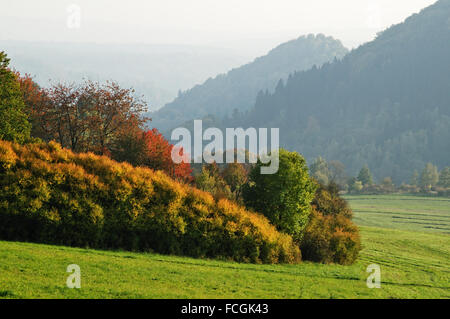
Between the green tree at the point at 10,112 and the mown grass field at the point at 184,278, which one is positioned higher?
the green tree at the point at 10,112

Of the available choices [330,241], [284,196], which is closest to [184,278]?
[284,196]

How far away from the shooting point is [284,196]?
25.3 meters

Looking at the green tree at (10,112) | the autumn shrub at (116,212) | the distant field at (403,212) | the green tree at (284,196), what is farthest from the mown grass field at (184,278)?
the distant field at (403,212)

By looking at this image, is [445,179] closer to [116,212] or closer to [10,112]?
[116,212]

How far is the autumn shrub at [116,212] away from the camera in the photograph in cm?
1902

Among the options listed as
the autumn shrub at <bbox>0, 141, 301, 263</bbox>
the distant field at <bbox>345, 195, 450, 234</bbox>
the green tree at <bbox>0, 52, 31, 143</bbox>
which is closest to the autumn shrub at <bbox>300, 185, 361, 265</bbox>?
the autumn shrub at <bbox>0, 141, 301, 263</bbox>

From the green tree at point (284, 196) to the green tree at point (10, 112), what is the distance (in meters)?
13.7

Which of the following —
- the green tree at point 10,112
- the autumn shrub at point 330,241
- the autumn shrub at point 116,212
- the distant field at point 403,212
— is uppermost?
the green tree at point 10,112

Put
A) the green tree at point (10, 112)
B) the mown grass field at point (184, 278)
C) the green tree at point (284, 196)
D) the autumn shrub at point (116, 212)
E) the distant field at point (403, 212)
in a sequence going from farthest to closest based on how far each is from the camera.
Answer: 1. the distant field at point (403, 212)
2. the green tree at point (284, 196)
3. the green tree at point (10, 112)
4. the autumn shrub at point (116, 212)
5. the mown grass field at point (184, 278)

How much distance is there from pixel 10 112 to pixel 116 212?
1026 cm

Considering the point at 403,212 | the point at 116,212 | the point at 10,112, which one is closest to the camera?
the point at 116,212

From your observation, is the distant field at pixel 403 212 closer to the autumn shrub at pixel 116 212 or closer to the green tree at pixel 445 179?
the green tree at pixel 445 179

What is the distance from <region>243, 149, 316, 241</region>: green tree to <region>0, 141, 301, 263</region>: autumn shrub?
170 centimetres

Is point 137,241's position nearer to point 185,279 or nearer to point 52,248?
point 52,248
